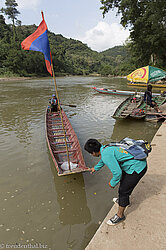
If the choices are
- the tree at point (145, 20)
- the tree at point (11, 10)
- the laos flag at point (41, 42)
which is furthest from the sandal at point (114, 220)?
the tree at point (11, 10)

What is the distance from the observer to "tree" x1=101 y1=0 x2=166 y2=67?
1916 centimetres

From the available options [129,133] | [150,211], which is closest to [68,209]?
[150,211]

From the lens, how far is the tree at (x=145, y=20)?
19.2 m

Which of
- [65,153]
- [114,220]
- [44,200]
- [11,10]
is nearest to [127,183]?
[114,220]

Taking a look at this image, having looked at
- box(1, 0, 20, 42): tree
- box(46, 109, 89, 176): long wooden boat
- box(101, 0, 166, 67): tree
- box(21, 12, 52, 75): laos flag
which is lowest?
box(46, 109, 89, 176): long wooden boat

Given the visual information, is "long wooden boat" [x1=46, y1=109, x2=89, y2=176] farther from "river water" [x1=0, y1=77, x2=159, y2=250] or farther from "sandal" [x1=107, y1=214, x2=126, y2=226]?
"sandal" [x1=107, y1=214, x2=126, y2=226]

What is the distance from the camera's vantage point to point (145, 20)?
21.2 meters

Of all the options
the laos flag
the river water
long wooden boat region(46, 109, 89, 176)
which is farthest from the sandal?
the laos flag

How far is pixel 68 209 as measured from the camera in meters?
3.59

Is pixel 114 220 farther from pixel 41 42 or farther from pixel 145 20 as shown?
pixel 145 20

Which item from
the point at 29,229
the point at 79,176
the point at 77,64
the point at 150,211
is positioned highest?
the point at 77,64

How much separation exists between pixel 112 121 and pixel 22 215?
749 centimetres

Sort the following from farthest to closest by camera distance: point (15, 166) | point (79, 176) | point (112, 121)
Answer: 1. point (112, 121)
2. point (15, 166)
3. point (79, 176)

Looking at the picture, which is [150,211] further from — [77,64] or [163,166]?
[77,64]
